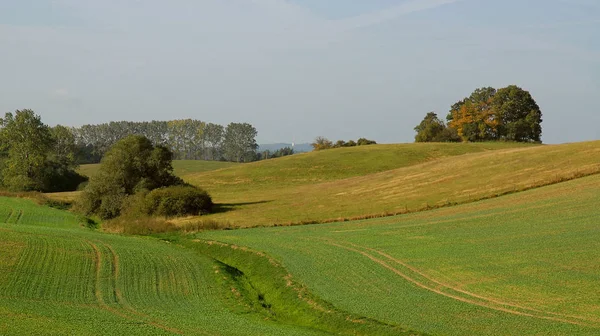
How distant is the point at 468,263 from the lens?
86.3ft

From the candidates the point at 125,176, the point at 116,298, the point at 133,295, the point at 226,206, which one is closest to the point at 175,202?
the point at 226,206

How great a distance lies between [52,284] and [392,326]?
13950mm

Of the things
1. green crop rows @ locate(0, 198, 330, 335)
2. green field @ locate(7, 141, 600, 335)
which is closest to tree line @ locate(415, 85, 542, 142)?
green field @ locate(7, 141, 600, 335)

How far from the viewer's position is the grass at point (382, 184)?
49906 mm

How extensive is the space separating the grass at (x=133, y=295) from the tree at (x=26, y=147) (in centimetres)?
6280

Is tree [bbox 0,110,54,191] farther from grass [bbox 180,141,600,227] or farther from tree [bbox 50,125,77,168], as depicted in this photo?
tree [bbox 50,125,77,168]

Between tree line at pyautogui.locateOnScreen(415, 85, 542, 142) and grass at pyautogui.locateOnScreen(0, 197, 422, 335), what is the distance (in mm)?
95723

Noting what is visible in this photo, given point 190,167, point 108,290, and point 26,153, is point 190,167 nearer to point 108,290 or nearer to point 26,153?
point 26,153

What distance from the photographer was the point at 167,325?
18750 mm

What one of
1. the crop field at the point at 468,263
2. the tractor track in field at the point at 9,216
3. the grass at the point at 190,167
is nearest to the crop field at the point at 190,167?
the grass at the point at 190,167

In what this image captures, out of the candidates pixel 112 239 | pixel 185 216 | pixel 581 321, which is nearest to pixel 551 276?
pixel 581 321

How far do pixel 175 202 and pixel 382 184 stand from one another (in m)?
23.7

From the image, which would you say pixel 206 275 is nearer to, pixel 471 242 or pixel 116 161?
pixel 471 242

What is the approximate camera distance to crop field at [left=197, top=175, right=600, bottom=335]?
19.1 m
